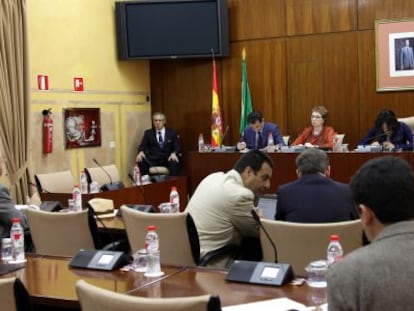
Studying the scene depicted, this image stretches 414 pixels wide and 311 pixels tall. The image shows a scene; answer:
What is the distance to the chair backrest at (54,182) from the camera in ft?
22.2

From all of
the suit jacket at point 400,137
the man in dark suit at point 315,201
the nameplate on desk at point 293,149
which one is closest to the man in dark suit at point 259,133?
the nameplate on desk at point 293,149

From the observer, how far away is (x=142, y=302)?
5.82 feet

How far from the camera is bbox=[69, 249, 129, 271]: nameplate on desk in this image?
281cm

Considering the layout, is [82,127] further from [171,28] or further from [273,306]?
[273,306]

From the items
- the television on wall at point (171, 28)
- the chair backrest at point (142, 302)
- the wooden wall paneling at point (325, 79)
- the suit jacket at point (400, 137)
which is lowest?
the chair backrest at point (142, 302)

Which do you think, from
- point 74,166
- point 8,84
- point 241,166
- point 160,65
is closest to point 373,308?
point 241,166

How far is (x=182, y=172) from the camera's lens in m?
9.89

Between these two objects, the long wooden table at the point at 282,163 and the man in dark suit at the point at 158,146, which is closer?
the long wooden table at the point at 282,163

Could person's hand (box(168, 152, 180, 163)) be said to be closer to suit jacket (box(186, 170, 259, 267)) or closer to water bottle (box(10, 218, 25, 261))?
suit jacket (box(186, 170, 259, 267))

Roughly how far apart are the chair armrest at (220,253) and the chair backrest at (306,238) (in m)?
0.52

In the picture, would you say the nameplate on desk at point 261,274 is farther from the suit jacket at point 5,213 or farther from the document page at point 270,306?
the suit jacket at point 5,213

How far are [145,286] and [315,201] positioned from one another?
1388mm

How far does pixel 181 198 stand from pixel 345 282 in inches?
240

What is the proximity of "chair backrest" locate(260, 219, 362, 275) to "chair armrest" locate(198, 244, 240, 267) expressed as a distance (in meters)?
0.52
